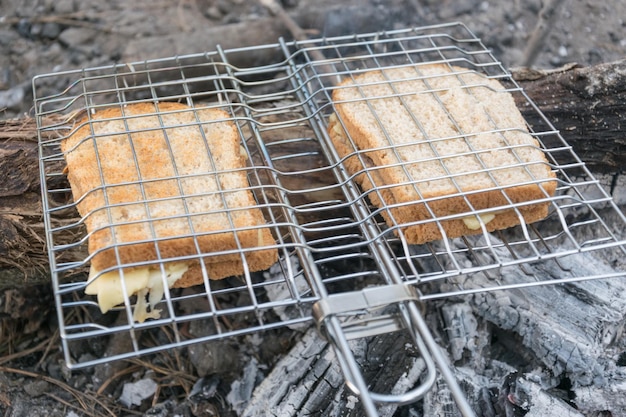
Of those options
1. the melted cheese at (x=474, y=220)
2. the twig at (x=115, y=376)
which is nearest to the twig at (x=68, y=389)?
the twig at (x=115, y=376)

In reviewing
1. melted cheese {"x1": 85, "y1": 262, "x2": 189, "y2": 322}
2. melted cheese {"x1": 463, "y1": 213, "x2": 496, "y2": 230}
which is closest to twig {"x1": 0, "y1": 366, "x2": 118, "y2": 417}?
melted cheese {"x1": 85, "y1": 262, "x2": 189, "y2": 322}

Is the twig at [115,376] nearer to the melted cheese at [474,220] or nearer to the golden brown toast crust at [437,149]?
the golden brown toast crust at [437,149]

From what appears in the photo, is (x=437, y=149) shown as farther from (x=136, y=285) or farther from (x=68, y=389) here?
(x=68, y=389)

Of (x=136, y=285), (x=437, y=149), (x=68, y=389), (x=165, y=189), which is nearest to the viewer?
(x=136, y=285)

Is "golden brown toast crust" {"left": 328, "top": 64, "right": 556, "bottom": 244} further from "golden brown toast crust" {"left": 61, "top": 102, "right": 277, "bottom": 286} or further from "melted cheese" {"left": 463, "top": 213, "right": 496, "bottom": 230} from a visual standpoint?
"golden brown toast crust" {"left": 61, "top": 102, "right": 277, "bottom": 286}

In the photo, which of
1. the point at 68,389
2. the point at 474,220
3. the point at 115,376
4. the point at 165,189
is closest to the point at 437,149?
the point at 474,220

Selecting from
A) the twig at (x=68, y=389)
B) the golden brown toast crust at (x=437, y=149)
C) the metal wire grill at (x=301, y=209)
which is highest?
the golden brown toast crust at (x=437, y=149)

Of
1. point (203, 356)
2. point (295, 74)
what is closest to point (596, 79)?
point (295, 74)
